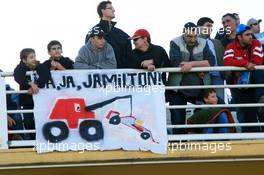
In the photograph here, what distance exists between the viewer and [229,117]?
8.34 metres

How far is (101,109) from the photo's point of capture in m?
8.20

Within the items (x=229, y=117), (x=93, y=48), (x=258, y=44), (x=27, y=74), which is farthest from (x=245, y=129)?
(x=27, y=74)

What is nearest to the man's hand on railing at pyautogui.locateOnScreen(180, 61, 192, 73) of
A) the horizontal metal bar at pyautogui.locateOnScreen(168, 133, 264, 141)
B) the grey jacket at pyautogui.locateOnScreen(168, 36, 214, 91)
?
the grey jacket at pyautogui.locateOnScreen(168, 36, 214, 91)

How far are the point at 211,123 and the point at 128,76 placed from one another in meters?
1.19

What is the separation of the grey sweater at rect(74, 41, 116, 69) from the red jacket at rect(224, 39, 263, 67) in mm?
1447

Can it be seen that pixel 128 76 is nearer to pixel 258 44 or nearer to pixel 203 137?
pixel 203 137

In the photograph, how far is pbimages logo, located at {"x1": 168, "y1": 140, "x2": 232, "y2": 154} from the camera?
8.00m

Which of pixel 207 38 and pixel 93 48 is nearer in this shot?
pixel 93 48

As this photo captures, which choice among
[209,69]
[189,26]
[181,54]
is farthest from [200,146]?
[189,26]

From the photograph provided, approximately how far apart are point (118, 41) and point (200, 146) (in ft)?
5.91

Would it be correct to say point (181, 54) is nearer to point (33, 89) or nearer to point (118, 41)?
point (118, 41)

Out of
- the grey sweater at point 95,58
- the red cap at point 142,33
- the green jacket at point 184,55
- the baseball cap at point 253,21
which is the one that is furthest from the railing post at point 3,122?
the baseball cap at point 253,21

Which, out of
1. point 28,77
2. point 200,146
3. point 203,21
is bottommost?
point 200,146

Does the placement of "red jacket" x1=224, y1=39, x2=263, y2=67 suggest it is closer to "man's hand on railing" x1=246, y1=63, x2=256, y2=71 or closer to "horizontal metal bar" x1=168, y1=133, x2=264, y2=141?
"man's hand on railing" x1=246, y1=63, x2=256, y2=71
